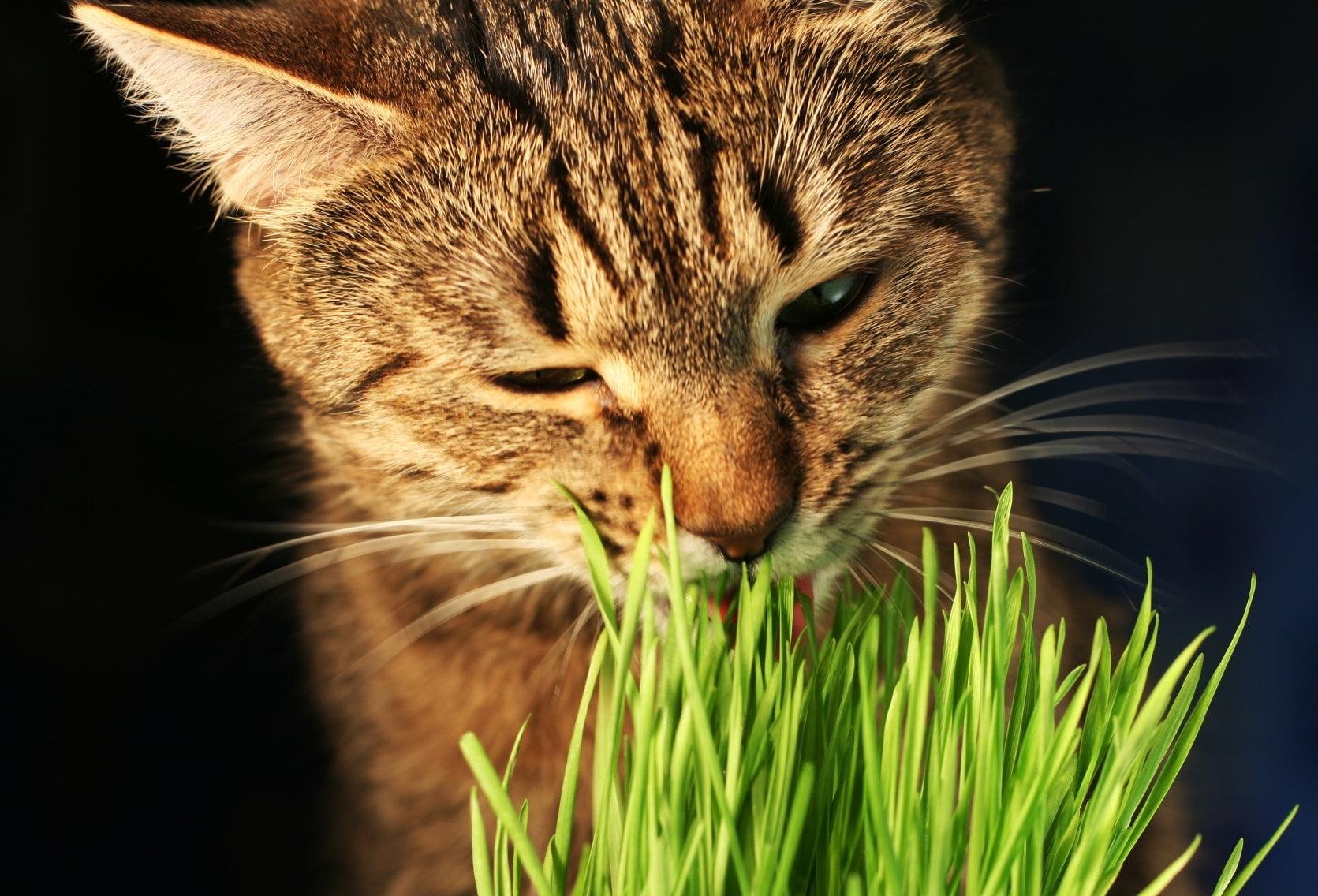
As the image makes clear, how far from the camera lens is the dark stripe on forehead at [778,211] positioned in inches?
23.7

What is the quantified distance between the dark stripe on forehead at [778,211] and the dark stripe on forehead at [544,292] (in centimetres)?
14

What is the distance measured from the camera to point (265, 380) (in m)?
0.89

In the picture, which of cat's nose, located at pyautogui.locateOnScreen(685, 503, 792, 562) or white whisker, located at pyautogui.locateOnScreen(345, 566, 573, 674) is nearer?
cat's nose, located at pyautogui.locateOnScreen(685, 503, 792, 562)

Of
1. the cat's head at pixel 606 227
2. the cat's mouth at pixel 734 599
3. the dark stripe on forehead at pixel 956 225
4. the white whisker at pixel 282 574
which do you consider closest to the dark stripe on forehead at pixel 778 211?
the cat's head at pixel 606 227

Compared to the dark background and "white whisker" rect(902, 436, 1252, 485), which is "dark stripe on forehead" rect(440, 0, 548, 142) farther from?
"white whisker" rect(902, 436, 1252, 485)

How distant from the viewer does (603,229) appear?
0.60 metres

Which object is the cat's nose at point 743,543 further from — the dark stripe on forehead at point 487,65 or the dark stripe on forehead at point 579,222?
the dark stripe on forehead at point 487,65

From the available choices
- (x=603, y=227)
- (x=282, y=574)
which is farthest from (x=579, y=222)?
(x=282, y=574)

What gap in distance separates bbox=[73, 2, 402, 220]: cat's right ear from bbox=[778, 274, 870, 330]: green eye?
0.94 feet

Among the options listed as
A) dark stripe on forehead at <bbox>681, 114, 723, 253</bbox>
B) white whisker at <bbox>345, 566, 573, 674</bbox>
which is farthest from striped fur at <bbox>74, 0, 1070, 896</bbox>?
white whisker at <bbox>345, 566, 573, 674</bbox>

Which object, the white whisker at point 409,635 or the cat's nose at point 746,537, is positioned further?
the white whisker at point 409,635

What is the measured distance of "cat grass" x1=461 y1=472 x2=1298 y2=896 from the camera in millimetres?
457

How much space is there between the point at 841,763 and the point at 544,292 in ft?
1.10

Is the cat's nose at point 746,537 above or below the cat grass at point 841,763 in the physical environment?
above
